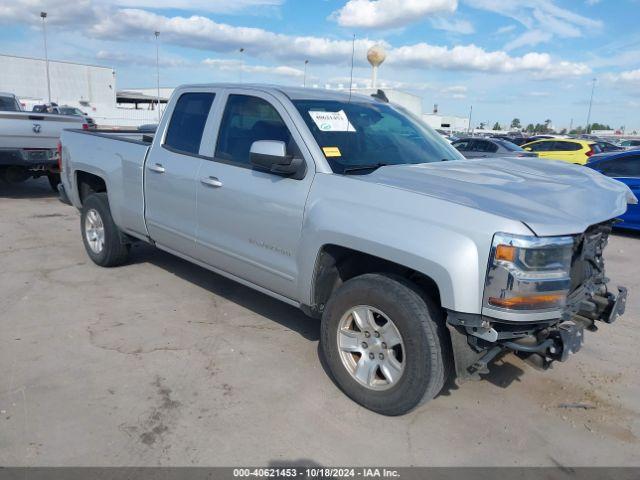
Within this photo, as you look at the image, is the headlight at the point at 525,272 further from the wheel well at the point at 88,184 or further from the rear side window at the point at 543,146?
the rear side window at the point at 543,146

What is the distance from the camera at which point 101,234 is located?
Result: 5.91m

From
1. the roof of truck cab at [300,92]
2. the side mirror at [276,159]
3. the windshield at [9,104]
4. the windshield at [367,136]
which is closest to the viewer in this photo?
the side mirror at [276,159]

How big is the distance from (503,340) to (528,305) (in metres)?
0.29

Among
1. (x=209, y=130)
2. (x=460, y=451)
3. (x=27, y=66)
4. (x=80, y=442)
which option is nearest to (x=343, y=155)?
(x=209, y=130)

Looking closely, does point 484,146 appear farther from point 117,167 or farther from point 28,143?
point 117,167

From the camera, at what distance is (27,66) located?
2687 inches

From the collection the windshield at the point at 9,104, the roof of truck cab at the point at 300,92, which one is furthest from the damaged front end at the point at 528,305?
the windshield at the point at 9,104

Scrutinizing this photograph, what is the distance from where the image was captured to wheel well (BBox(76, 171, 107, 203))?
241 inches

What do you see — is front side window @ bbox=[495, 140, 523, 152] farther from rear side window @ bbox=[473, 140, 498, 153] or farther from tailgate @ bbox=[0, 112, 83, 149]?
tailgate @ bbox=[0, 112, 83, 149]

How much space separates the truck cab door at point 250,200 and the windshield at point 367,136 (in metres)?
0.19

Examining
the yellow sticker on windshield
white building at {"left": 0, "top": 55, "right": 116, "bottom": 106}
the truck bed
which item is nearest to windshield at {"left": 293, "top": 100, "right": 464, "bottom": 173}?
the yellow sticker on windshield

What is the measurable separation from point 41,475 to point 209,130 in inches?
110

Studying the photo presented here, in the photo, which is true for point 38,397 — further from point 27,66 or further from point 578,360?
point 27,66

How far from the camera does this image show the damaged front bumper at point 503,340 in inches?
110
